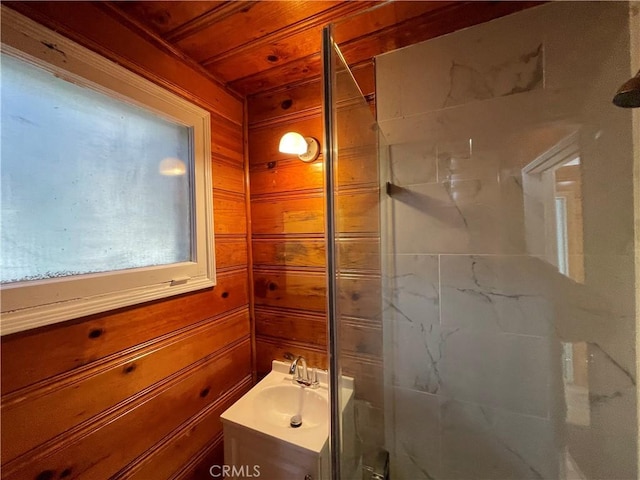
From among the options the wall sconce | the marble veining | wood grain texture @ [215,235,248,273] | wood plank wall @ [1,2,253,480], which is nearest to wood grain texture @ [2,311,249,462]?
wood plank wall @ [1,2,253,480]

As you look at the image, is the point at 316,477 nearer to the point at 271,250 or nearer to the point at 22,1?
the point at 271,250

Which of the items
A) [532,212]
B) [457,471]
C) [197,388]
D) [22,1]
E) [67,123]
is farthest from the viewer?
[197,388]

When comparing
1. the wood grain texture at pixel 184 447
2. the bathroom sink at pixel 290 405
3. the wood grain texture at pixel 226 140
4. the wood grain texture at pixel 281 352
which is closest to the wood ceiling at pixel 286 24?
the wood grain texture at pixel 226 140

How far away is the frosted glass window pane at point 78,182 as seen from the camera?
0.71 metres

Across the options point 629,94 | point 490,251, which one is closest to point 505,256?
point 490,251

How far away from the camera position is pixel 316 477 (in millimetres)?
908

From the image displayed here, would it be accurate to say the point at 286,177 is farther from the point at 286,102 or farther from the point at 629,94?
the point at 629,94

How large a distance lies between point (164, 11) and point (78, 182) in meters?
0.67

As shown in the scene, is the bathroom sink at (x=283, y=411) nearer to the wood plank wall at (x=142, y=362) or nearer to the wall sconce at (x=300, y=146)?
the wood plank wall at (x=142, y=362)

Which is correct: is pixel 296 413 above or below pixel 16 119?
below

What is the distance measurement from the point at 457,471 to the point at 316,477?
0.60m

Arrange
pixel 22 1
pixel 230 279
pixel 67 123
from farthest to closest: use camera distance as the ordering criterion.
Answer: pixel 230 279 → pixel 67 123 → pixel 22 1

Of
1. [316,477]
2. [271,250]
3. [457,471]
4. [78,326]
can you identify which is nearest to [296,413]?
[316,477]

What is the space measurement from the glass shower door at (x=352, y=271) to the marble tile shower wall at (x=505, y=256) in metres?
0.11
